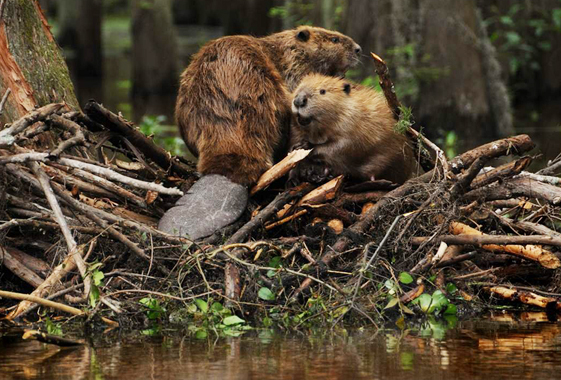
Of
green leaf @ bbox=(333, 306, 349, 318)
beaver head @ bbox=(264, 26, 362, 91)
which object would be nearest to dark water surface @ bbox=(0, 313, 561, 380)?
green leaf @ bbox=(333, 306, 349, 318)

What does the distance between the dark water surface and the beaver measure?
1.41 metres

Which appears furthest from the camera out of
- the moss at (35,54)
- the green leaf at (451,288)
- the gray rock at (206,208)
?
the moss at (35,54)

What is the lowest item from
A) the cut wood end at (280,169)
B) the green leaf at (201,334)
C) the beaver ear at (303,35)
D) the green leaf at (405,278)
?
the green leaf at (201,334)

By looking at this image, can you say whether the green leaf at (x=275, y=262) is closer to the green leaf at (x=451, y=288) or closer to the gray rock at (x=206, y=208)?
the gray rock at (x=206, y=208)

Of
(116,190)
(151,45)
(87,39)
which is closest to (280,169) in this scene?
(116,190)

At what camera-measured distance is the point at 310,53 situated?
21.7 feet

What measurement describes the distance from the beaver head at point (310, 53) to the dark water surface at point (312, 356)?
2.31 meters

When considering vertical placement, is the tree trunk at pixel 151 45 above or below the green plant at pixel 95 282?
above

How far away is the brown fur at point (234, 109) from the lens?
18.6 ft

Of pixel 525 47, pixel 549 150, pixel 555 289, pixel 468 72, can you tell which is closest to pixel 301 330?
pixel 555 289

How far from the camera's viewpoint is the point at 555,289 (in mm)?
5273

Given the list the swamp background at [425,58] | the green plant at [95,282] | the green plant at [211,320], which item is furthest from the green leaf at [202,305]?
the swamp background at [425,58]

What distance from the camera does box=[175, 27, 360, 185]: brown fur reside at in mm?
5672

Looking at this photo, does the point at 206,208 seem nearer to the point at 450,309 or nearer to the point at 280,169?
the point at 280,169
